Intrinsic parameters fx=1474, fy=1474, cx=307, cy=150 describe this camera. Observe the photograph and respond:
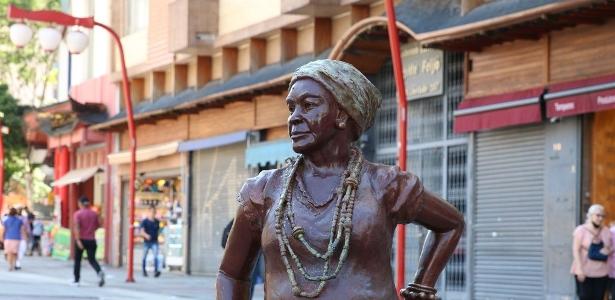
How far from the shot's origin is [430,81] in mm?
23984

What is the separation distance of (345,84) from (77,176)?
42197 mm

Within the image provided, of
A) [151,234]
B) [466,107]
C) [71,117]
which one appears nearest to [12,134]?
[71,117]

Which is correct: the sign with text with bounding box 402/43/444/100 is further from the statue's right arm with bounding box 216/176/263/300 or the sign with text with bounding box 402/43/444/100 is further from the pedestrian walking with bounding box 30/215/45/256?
the pedestrian walking with bounding box 30/215/45/256

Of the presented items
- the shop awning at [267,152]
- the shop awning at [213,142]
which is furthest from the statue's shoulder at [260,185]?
the shop awning at [213,142]

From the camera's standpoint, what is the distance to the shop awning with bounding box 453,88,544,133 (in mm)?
20719

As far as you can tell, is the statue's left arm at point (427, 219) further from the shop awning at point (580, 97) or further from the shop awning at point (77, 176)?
the shop awning at point (77, 176)

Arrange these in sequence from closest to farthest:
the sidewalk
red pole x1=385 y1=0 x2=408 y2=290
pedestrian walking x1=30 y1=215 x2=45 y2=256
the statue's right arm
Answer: the statue's right arm → red pole x1=385 y1=0 x2=408 y2=290 → the sidewalk → pedestrian walking x1=30 y1=215 x2=45 y2=256

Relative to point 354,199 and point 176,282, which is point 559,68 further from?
point 354,199

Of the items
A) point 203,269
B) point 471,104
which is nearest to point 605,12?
point 471,104

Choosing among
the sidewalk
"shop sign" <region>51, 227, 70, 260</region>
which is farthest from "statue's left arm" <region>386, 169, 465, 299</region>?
"shop sign" <region>51, 227, 70, 260</region>

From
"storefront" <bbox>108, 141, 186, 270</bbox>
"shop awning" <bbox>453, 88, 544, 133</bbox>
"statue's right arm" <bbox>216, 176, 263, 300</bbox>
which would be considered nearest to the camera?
"statue's right arm" <bbox>216, 176, 263, 300</bbox>

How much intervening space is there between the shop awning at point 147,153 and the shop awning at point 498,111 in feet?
48.8

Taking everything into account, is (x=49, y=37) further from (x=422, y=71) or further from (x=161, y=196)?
(x=161, y=196)

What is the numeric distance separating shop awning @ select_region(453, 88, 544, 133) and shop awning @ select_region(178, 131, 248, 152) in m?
10.2
